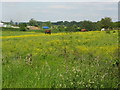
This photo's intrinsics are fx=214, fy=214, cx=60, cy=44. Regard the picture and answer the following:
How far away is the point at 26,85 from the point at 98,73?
1.90 metres

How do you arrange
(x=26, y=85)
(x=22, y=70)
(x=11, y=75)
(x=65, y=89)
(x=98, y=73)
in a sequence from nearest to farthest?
(x=65, y=89)
(x=26, y=85)
(x=98, y=73)
(x=11, y=75)
(x=22, y=70)

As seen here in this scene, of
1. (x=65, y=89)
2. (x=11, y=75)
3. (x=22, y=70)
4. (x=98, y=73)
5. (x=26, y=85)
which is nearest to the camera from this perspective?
(x=65, y=89)

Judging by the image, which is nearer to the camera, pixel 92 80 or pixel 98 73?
pixel 92 80

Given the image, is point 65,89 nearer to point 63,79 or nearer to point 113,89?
point 63,79

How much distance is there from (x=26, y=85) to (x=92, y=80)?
1622 mm

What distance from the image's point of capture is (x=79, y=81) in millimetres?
5164

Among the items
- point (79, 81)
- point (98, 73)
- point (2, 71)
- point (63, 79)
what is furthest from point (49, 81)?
point (2, 71)

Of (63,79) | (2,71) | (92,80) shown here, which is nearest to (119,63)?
(92,80)

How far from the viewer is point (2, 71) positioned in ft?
21.6

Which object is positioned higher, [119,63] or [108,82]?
[119,63]

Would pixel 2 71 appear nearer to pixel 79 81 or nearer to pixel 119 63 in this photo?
pixel 79 81

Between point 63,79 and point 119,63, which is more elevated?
point 119,63

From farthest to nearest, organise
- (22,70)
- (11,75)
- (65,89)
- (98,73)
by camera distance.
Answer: (22,70), (11,75), (98,73), (65,89)

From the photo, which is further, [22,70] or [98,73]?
[22,70]
